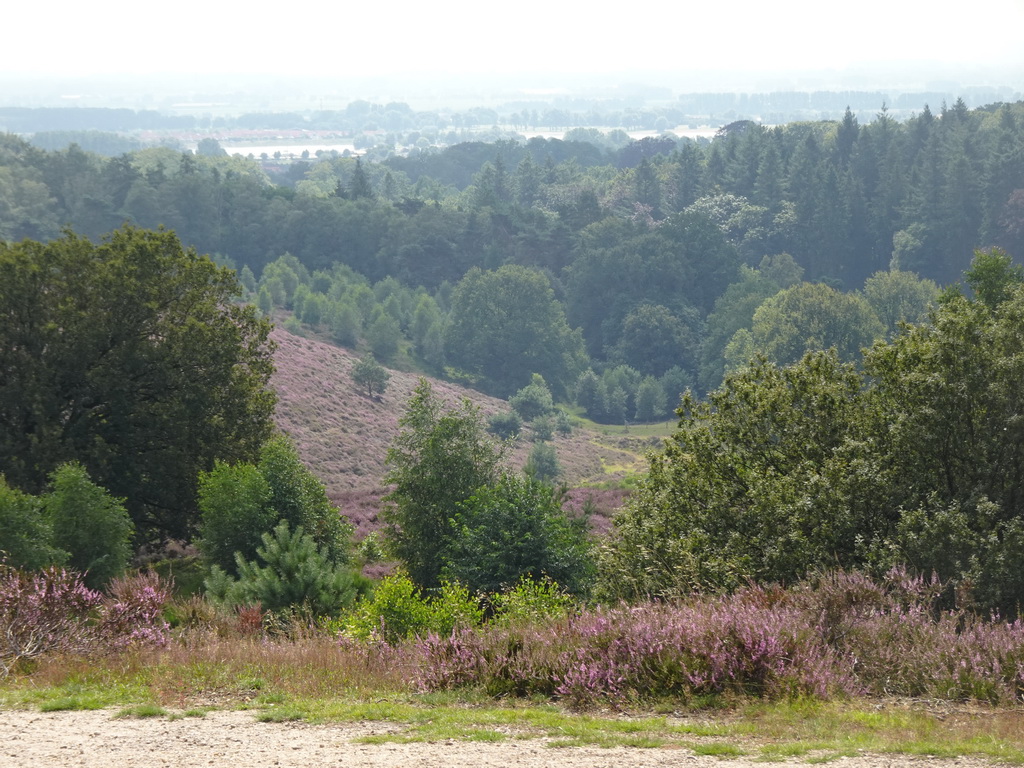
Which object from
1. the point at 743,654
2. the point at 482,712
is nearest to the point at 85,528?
the point at 482,712

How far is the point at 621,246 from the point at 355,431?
60931 mm

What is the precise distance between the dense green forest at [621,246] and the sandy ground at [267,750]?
87567 millimetres

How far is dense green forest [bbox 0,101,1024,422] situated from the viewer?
108688mm

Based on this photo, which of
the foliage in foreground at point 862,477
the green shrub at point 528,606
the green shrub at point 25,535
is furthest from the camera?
the green shrub at point 25,535

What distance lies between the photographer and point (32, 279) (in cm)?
3431

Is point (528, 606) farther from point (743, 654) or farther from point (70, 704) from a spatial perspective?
point (70, 704)

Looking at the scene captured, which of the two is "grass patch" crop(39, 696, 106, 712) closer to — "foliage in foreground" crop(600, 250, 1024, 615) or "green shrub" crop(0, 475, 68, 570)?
"foliage in foreground" crop(600, 250, 1024, 615)

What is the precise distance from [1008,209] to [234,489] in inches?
4721

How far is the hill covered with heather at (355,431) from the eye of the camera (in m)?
65.4

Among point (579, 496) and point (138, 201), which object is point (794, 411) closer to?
point (579, 496)

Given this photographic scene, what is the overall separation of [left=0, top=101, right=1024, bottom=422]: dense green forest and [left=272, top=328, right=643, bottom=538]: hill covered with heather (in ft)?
38.2

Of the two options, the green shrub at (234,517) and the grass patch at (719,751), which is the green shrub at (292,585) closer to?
the green shrub at (234,517)

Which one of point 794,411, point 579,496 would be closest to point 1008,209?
point 579,496

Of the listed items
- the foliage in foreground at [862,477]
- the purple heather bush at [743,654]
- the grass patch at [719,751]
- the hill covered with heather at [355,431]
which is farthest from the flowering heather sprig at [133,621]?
the hill covered with heather at [355,431]
